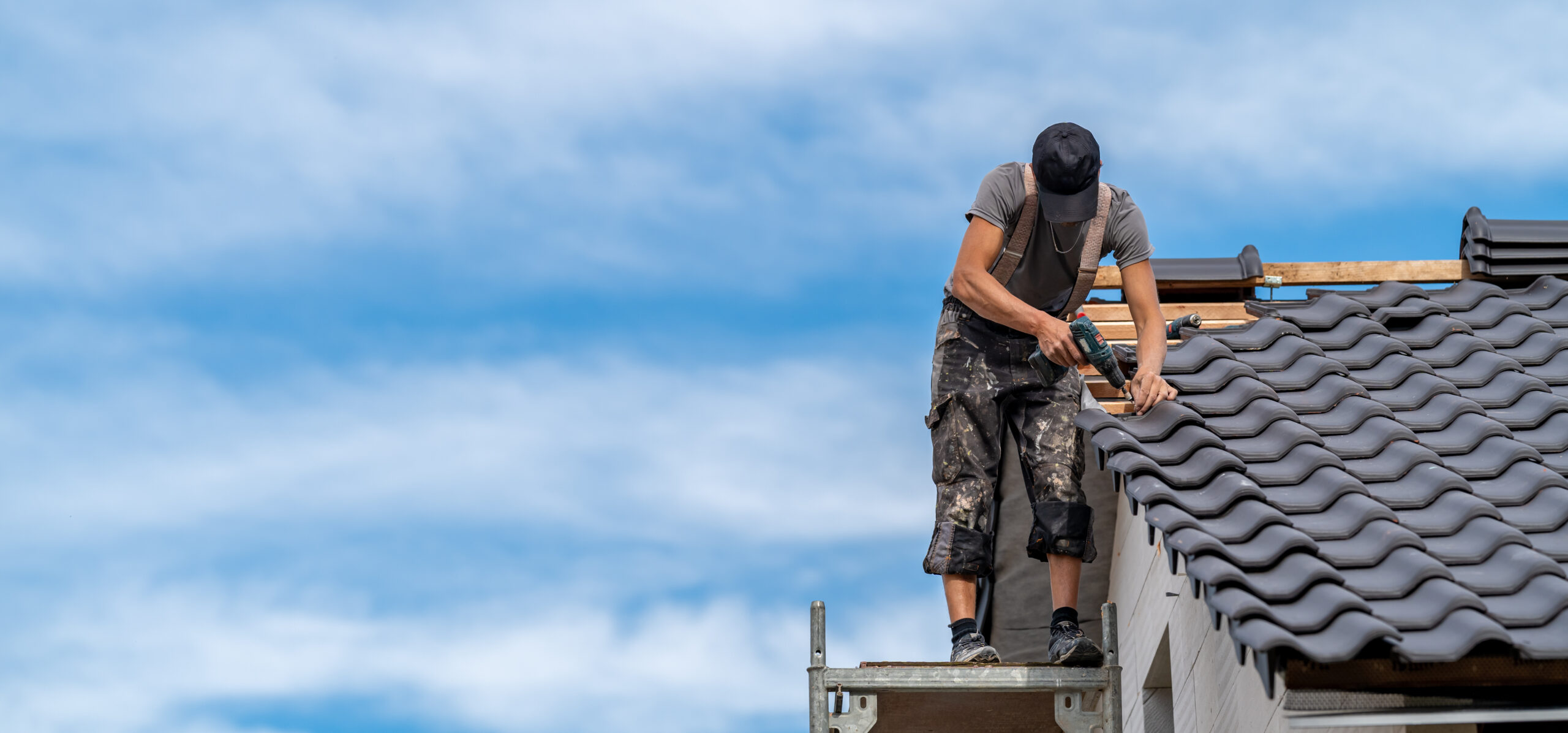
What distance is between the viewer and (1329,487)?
16.0 feet

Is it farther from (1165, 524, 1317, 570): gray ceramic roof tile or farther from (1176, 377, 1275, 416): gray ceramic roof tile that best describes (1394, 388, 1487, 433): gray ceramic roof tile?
(1165, 524, 1317, 570): gray ceramic roof tile

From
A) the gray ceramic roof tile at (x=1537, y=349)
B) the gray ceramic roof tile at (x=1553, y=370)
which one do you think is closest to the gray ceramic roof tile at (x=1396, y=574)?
the gray ceramic roof tile at (x=1553, y=370)

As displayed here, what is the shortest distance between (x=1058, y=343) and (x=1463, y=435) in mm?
1542

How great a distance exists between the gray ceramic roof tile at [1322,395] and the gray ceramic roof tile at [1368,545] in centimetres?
115

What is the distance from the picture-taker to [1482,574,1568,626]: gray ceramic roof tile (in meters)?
4.05

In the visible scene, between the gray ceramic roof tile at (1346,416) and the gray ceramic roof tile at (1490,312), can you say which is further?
the gray ceramic roof tile at (1490,312)

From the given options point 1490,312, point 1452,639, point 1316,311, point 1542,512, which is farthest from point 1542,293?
point 1452,639

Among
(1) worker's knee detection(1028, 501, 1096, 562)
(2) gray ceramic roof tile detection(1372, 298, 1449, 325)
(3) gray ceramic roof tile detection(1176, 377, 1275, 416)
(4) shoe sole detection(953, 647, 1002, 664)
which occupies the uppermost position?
(2) gray ceramic roof tile detection(1372, 298, 1449, 325)

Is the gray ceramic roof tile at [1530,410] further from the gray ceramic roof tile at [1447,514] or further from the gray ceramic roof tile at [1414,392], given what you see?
the gray ceramic roof tile at [1447,514]

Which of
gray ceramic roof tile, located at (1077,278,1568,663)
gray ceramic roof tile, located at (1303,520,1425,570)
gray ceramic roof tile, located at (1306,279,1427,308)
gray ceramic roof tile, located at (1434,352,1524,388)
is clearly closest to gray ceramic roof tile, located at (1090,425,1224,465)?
gray ceramic roof tile, located at (1077,278,1568,663)

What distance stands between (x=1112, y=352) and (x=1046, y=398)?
0.45 metres

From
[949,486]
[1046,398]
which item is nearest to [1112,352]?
[1046,398]

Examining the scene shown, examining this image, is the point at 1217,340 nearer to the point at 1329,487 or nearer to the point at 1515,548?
the point at 1329,487

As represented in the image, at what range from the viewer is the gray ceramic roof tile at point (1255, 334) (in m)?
6.40
